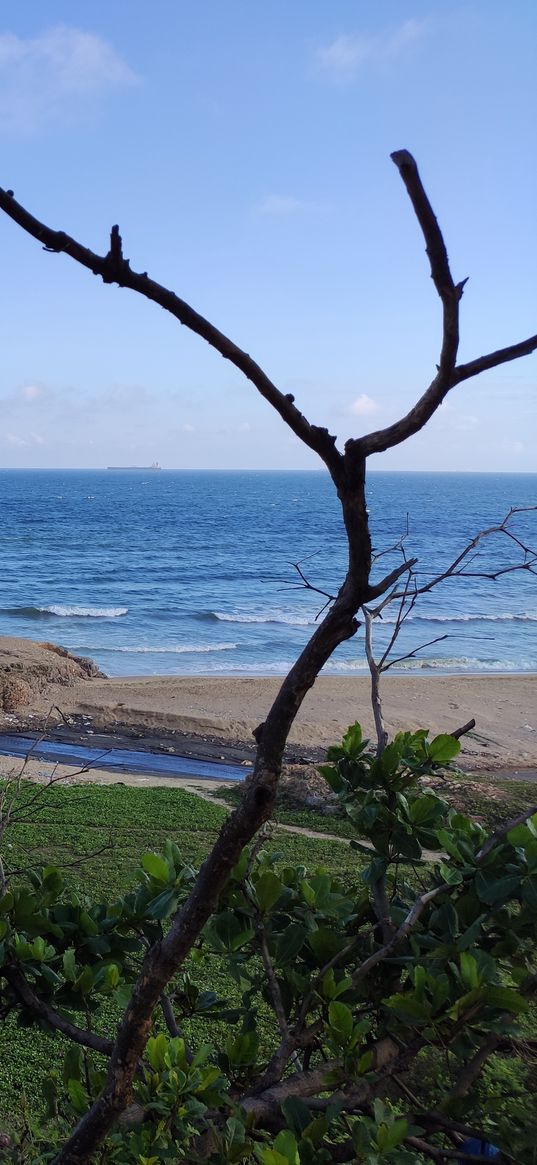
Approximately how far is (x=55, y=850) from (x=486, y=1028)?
6.95 meters

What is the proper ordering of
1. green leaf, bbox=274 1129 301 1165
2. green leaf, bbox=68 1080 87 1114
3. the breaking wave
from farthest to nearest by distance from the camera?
the breaking wave
green leaf, bbox=68 1080 87 1114
green leaf, bbox=274 1129 301 1165

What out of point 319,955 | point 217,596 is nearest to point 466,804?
point 319,955

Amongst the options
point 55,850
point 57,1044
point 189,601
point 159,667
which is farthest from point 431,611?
point 57,1044

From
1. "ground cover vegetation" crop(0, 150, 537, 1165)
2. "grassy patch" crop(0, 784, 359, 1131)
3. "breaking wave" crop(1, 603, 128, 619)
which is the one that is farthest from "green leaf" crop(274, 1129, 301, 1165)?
"breaking wave" crop(1, 603, 128, 619)

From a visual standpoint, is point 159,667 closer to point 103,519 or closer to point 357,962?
point 357,962

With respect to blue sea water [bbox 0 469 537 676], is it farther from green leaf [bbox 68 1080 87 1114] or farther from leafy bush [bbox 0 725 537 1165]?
green leaf [bbox 68 1080 87 1114]


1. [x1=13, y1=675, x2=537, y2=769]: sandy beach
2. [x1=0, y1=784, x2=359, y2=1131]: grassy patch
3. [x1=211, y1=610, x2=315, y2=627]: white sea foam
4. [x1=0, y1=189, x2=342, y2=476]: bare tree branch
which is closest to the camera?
[x1=0, y1=189, x2=342, y2=476]: bare tree branch

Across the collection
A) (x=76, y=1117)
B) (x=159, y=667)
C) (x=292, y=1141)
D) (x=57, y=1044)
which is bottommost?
(x=159, y=667)

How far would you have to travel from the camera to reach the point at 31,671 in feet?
60.2

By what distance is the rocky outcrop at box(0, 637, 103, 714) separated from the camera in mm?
16281

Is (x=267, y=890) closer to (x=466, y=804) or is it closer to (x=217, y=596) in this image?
(x=466, y=804)

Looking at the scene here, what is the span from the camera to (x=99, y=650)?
25422mm

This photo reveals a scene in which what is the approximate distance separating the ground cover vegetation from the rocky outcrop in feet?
48.0

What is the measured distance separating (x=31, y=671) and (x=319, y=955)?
1725 centimetres
